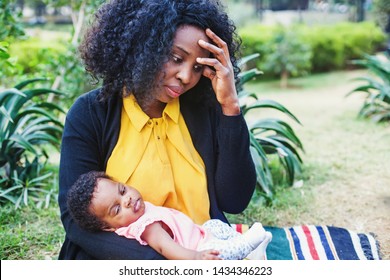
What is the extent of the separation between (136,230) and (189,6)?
93cm

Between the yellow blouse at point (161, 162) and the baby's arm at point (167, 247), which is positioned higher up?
the yellow blouse at point (161, 162)

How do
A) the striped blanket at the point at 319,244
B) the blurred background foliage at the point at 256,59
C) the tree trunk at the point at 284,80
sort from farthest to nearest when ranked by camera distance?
the tree trunk at the point at 284,80
the blurred background foliage at the point at 256,59
the striped blanket at the point at 319,244

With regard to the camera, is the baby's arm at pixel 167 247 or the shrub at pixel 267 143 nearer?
the baby's arm at pixel 167 247

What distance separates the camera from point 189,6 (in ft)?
6.82

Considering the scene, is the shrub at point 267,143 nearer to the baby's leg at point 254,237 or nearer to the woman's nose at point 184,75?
the baby's leg at point 254,237

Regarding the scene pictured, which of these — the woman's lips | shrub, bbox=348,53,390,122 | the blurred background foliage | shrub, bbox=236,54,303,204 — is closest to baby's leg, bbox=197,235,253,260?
the woman's lips

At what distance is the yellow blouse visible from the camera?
7.16 ft

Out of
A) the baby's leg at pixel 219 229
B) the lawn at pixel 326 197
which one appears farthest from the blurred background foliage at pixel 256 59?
the baby's leg at pixel 219 229

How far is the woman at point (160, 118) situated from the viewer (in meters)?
2.06

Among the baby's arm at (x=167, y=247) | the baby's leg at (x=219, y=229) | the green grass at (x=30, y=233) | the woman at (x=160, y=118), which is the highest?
the woman at (x=160, y=118)

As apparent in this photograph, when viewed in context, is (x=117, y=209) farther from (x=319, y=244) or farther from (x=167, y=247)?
(x=319, y=244)

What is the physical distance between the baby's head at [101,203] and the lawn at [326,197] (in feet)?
3.24
